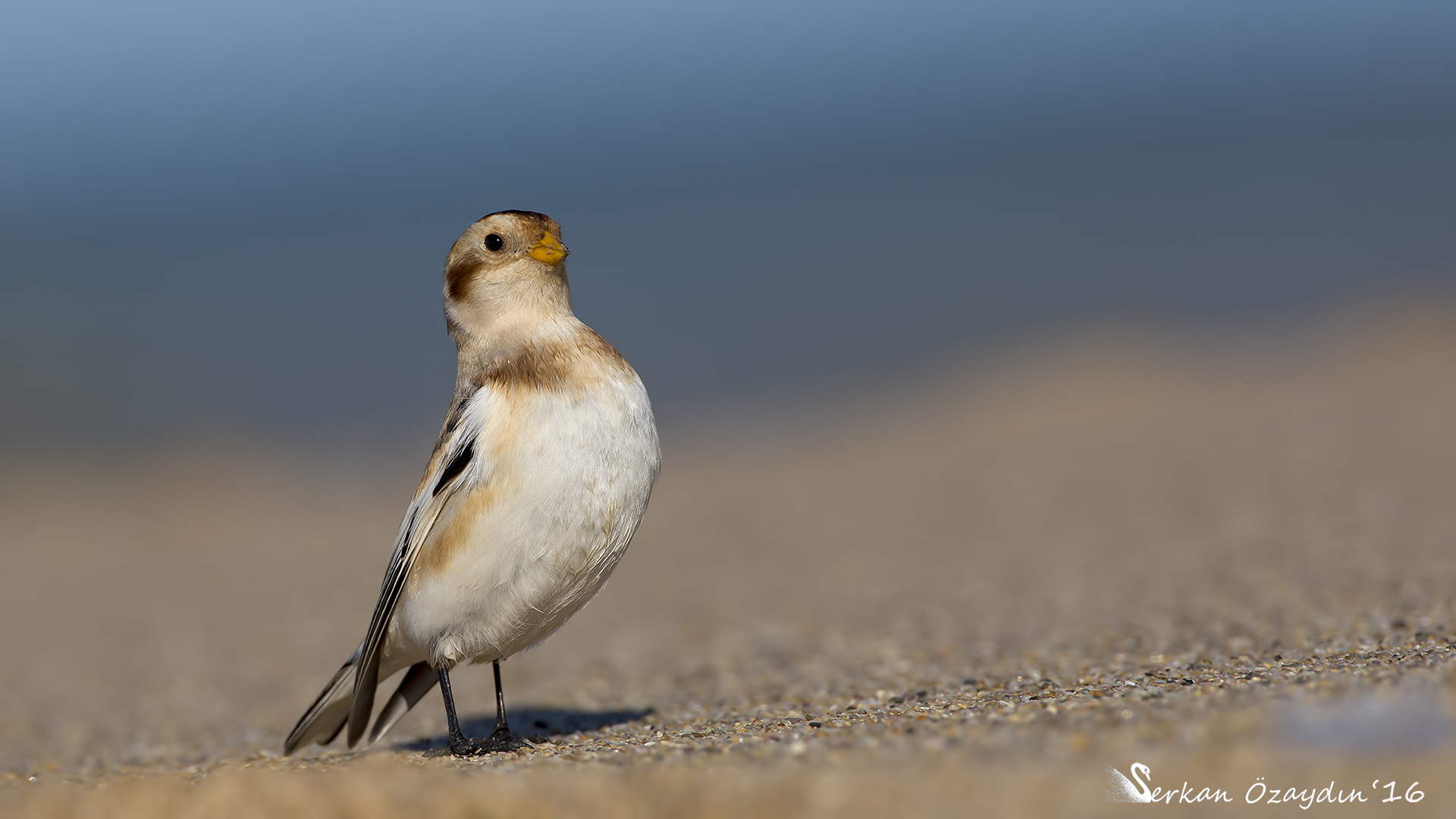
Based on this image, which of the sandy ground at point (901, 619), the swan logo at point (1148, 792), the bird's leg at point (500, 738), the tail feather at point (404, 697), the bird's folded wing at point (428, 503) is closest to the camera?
the swan logo at point (1148, 792)

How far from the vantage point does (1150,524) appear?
10070 millimetres

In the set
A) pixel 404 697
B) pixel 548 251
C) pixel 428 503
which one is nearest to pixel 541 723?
pixel 404 697

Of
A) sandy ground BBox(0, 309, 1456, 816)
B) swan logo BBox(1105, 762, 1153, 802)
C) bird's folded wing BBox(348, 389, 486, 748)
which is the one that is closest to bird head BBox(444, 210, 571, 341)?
bird's folded wing BBox(348, 389, 486, 748)

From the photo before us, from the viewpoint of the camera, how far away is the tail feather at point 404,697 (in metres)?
5.82

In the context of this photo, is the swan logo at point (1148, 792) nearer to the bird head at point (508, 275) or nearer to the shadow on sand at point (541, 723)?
the shadow on sand at point (541, 723)

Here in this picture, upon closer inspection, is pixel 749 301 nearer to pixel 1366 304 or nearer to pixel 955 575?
pixel 1366 304

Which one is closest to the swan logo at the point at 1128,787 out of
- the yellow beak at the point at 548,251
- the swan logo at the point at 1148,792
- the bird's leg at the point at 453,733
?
the swan logo at the point at 1148,792

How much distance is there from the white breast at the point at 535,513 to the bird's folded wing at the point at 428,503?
0.10ft

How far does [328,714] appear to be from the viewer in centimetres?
576

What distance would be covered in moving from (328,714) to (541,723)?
1.05 m

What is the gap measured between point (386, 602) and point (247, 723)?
2852mm

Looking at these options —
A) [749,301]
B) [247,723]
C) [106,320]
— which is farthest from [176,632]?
[106,320]

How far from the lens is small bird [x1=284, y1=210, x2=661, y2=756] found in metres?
4.87

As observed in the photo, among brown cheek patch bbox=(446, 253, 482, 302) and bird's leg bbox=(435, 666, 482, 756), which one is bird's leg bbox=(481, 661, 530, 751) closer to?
bird's leg bbox=(435, 666, 482, 756)
